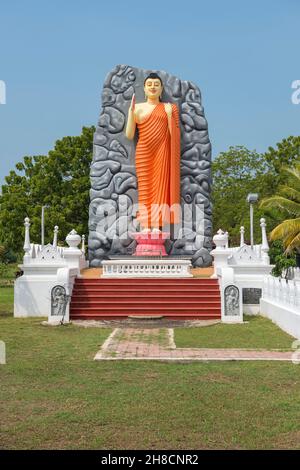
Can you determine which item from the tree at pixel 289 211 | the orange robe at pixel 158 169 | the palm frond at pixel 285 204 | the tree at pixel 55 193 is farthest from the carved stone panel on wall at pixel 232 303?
the tree at pixel 55 193

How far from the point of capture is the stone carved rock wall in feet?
76.2

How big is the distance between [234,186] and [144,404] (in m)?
33.7

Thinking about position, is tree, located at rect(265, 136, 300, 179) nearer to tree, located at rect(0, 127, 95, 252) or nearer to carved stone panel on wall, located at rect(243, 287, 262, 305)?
tree, located at rect(0, 127, 95, 252)

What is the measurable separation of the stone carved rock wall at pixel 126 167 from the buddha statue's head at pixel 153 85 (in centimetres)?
85

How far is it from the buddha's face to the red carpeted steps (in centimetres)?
982

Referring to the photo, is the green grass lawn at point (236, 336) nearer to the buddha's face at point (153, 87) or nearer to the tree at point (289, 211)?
the tree at point (289, 211)

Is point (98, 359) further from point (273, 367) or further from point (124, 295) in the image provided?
point (124, 295)

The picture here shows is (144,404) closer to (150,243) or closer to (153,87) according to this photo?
(150,243)

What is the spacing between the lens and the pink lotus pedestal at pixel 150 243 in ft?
73.0

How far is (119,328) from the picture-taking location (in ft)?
42.0

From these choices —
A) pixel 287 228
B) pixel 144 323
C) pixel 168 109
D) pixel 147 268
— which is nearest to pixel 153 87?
pixel 168 109

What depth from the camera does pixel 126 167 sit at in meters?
23.8

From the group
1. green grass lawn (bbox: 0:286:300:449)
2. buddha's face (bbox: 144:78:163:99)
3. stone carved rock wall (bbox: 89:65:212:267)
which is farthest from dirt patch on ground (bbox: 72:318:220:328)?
buddha's face (bbox: 144:78:163:99)
